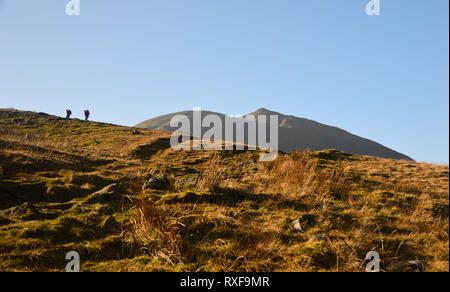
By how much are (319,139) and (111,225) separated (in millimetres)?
108345

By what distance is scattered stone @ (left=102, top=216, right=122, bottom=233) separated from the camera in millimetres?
5485

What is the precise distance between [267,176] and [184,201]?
406 cm

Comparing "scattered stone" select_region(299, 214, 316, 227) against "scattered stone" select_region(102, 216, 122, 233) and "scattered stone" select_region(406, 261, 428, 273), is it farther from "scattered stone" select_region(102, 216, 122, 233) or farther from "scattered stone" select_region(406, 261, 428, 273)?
"scattered stone" select_region(102, 216, 122, 233)

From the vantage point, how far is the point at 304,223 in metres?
6.01

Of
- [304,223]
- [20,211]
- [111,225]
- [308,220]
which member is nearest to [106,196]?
[20,211]

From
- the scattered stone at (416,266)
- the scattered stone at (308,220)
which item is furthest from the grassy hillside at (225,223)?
the scattered stone at (308,220)

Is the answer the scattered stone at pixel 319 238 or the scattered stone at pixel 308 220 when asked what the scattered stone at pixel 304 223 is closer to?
the scattered stone at pixel 308 220

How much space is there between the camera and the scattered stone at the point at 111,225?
5485 millimetres

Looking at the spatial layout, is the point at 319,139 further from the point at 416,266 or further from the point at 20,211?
the point at 20,211

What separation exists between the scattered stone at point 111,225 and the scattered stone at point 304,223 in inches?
157

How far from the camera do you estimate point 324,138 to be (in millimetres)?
108062

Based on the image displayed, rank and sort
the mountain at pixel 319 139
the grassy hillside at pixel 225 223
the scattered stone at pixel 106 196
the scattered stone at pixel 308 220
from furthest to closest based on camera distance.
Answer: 1. the mountain at pixel 319 139
2. the scattered stone at pixel 106 196
3. the scattered stone at pixel 308 220
4. the grassy hillside at pixel 225 223

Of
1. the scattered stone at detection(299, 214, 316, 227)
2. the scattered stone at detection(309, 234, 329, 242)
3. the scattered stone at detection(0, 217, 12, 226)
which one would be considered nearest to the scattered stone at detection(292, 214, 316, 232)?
the scattered stone at detection(299, 214, 316, 227)

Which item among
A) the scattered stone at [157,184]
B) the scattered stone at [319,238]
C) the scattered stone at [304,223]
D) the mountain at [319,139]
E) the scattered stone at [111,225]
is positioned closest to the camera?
the scattered stone at [319,238]
